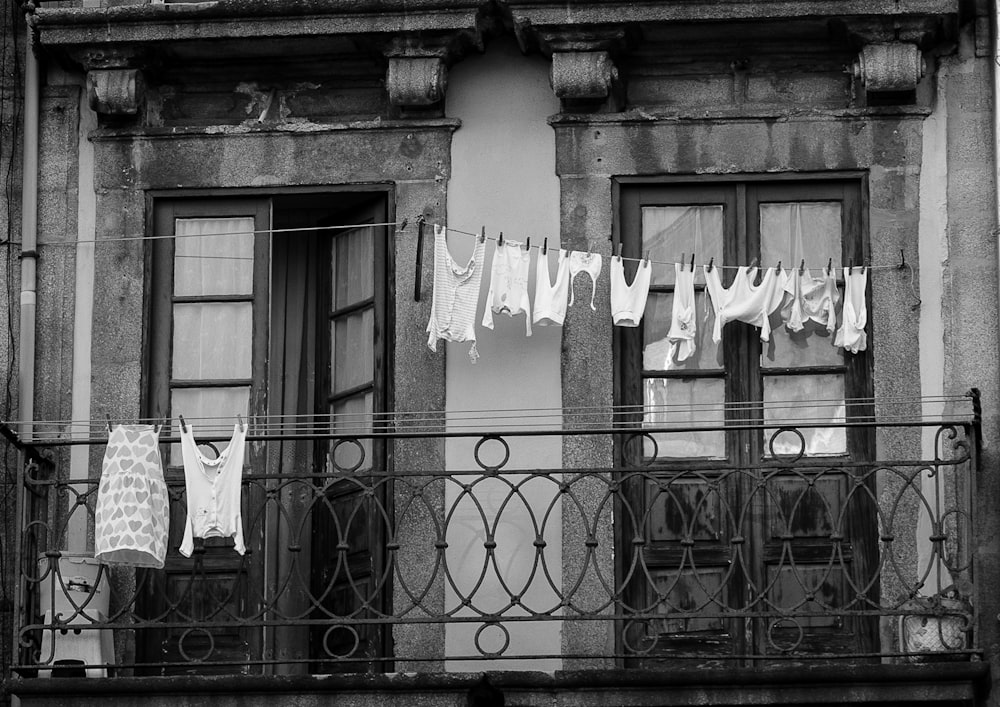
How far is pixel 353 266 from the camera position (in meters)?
12.4

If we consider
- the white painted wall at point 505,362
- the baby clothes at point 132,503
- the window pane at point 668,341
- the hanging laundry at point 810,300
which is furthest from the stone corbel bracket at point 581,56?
the baby clothes at point 132,503

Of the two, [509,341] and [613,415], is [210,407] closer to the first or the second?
[509,341]

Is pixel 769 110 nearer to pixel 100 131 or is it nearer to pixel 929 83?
pixel 929 83

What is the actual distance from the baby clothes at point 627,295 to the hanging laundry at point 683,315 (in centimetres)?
16

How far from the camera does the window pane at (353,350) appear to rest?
1218cm

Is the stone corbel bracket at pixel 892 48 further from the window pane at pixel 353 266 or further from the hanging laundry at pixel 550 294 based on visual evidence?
the window pane at pixel 353 266

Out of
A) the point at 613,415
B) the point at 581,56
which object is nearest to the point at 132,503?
the point at 613,415

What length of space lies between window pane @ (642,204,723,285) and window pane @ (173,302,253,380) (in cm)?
214

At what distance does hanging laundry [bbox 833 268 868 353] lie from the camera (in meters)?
11.6

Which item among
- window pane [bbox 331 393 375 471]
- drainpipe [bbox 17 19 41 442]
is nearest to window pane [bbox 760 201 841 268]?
window pane [bbox 331 393 375 471]

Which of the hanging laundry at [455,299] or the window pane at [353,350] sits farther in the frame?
the window pane at [353,350]

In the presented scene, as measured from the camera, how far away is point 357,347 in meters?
12.3

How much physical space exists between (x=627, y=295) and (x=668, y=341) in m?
0.34

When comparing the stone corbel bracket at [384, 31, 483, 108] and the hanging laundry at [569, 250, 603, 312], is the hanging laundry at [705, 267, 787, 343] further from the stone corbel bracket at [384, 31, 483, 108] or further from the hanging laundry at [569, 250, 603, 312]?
the stone corbel bracket at [384, 31, 483, 108]
